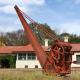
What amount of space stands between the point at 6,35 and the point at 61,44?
79.7 m

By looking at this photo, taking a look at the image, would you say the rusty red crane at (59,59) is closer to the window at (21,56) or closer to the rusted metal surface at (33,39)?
the rusted metal surface at (33,39)

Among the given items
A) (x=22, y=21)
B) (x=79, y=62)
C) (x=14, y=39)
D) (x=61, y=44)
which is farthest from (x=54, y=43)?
(x=14, y=39)

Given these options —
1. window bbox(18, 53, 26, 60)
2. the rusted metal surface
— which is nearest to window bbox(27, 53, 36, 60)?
window bbox(18, 53, 26, 60)

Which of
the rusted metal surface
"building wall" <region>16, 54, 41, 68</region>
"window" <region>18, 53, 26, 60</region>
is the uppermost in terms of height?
the rusted metal surface

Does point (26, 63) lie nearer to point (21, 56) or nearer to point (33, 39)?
point (21, 56)

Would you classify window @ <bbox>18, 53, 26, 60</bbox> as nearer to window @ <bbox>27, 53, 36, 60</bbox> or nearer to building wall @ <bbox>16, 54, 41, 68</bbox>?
building wall @ <bbox>16, 54, 41, 68</bbox>

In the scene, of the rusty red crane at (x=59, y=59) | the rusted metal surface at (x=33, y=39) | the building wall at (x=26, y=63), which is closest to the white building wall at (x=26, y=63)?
the building wall at (x=26, y=63)

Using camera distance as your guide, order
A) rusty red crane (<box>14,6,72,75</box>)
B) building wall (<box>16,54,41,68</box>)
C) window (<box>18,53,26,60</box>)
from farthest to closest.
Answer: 1. window (<box>18,53,26,60</box>)
2. building wall (<box>16,54,41,68</box>)
3. rusty red crane (<box>14,6,72,75</box>)

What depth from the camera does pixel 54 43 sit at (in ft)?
112

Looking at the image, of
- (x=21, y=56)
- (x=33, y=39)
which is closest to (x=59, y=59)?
(x=33, y=39)

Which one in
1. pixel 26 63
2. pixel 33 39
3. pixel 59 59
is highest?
pixel 33 39

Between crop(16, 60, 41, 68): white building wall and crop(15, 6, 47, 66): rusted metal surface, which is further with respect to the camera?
crop(16, 60, 41, 68): white building wall

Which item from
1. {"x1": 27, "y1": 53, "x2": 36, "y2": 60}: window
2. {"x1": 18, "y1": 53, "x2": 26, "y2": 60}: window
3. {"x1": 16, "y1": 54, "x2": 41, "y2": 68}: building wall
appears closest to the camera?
{"x1": 16, "y1": 54, "x2": 41, "y2": 68}: building wall

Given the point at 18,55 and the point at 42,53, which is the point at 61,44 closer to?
the point at 42,53
